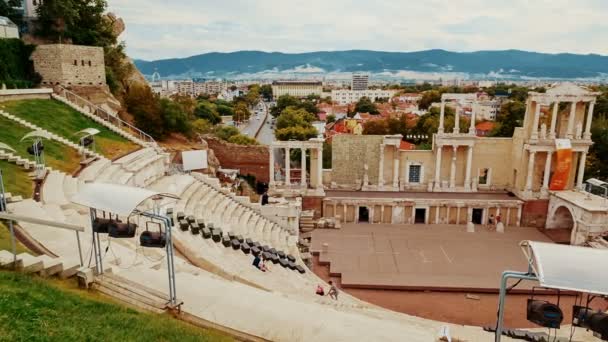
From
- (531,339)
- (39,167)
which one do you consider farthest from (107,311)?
(39,167)

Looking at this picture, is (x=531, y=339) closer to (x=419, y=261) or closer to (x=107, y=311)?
(x=107, y=311)

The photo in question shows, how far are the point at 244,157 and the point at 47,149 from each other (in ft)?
59.9

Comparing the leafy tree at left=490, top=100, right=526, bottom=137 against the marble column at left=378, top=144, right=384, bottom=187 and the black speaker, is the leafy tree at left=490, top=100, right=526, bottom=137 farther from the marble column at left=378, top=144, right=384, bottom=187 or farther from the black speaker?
the black speaker

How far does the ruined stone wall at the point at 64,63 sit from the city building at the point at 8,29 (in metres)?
1.71

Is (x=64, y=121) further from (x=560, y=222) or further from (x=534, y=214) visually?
(x=560, y=222)

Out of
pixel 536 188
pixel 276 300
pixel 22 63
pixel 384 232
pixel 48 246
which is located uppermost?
pixel 22 63

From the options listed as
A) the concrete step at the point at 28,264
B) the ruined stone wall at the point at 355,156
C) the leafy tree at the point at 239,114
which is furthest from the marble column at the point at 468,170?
the leafy tree at the point at 239,114

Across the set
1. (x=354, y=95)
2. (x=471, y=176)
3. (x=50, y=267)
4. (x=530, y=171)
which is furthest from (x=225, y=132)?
(x=354, y=95)

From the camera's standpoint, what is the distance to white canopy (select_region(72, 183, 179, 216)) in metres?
7.33

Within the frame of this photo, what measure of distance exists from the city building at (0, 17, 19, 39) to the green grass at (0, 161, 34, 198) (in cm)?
1576

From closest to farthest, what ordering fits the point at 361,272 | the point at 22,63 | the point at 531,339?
1. the point at 531,339
2. the point at 361,272
3. the point at 22,63

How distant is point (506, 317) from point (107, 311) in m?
14.1

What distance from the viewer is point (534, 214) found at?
1067 inches

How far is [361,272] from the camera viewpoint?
1880 cm
